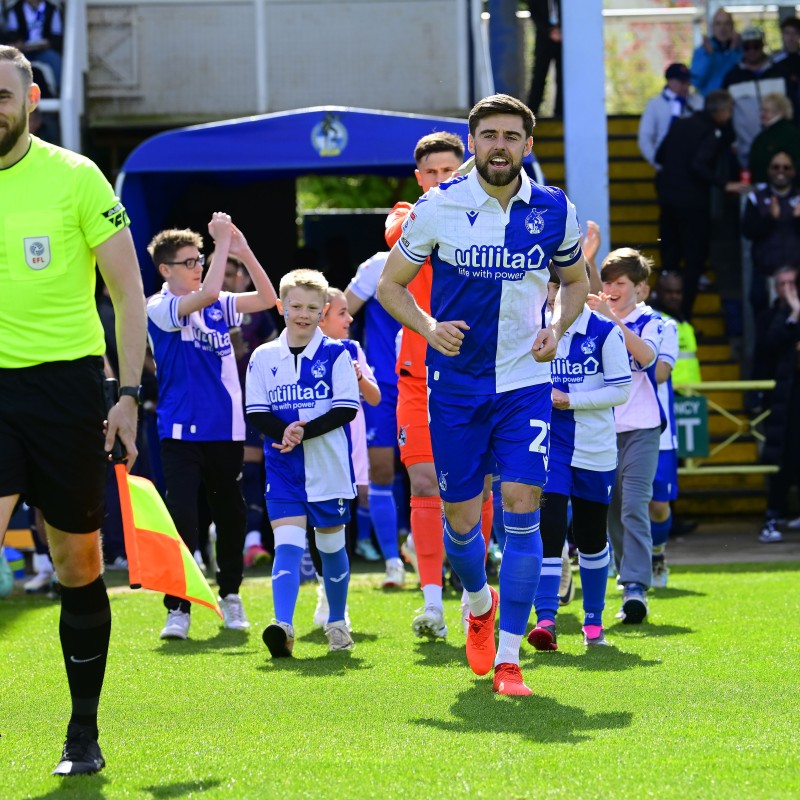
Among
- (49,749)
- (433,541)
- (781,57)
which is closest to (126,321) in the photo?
(49,749)

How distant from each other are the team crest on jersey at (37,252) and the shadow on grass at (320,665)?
255 centimetres

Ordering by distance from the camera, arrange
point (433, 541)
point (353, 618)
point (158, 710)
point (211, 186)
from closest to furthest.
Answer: point (158, 710) < point (433, 541) < point (353, 618) < point (211, 186)

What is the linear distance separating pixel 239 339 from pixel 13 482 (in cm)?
724

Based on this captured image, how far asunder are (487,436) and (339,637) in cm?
183

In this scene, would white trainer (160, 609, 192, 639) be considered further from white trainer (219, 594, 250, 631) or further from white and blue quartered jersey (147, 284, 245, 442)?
white and blue quartered jersey (147, 284, 245, 442)

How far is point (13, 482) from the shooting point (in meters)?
4.86

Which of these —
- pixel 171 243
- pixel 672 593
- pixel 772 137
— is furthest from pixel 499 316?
pixel 772 137

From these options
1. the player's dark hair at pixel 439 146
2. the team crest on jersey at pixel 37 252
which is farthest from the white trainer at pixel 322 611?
the team crest on jersey at pixel 37 252

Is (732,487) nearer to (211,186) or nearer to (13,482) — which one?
(211,186)

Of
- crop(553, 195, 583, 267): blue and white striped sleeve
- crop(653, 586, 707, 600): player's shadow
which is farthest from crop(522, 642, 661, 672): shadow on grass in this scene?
crop(653, 586, 707, 600): player's shadow

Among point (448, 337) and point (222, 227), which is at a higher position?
point (222, 227)

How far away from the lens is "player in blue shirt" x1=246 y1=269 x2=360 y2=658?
7570 millimetres

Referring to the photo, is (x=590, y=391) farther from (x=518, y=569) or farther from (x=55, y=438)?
(x=55, y=438)

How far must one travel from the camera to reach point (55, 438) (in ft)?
16.0
